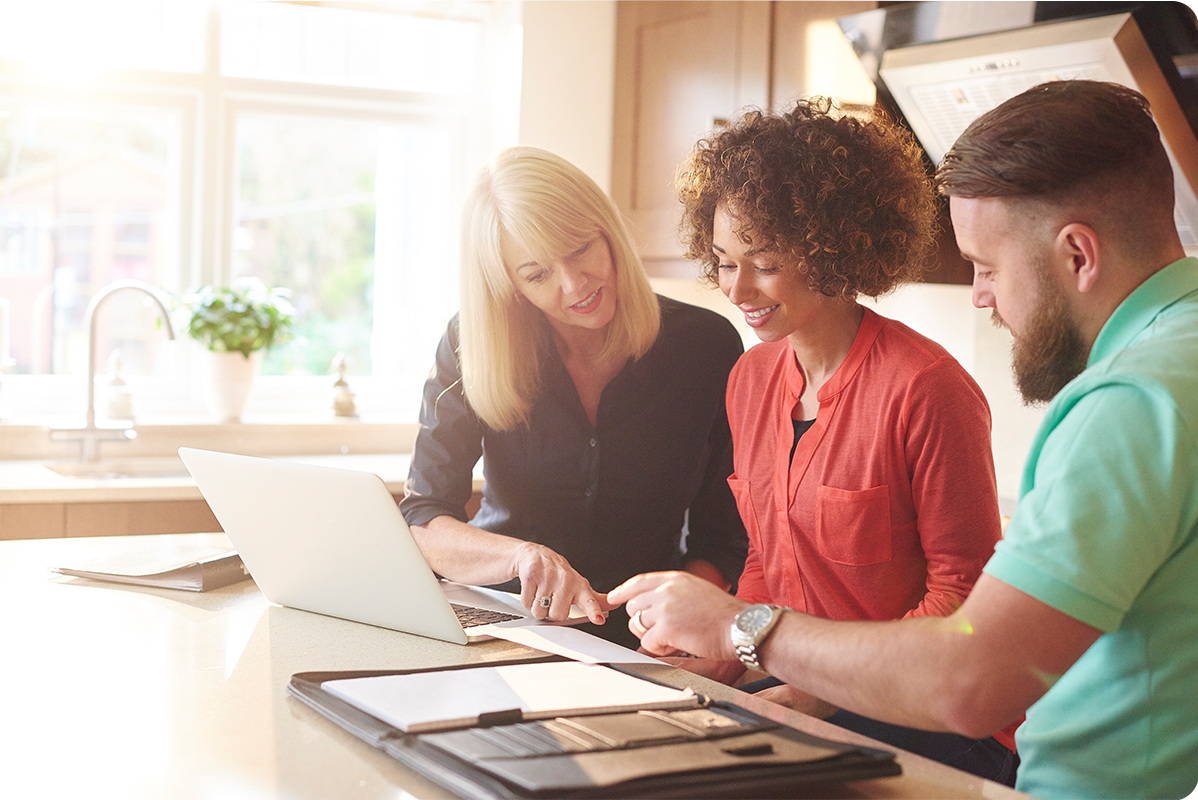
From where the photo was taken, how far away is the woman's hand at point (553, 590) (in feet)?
4.33

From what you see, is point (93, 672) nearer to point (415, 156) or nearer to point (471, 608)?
point (471, 608)

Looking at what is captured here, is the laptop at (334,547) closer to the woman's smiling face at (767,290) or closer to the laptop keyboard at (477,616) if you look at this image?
the laptop keyboard at (477,616)

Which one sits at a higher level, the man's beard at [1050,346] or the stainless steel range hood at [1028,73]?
the stainless steel range hood at [1028,73]

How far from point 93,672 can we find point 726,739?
0.64 metres

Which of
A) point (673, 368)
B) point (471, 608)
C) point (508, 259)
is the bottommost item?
point (471, 608)

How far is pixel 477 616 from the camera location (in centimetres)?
135

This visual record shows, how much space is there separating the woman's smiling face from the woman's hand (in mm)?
423

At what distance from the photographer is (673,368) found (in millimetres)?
1824

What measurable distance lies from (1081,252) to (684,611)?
48 centimetres

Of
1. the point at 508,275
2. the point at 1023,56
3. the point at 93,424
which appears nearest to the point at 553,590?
the point at 508,275

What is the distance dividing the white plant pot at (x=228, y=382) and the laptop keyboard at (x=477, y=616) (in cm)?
204

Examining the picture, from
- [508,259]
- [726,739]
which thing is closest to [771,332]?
[508,259]

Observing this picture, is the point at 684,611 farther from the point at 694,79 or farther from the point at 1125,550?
the point at 694,79

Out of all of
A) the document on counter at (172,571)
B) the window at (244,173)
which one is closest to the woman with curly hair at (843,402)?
the document on counter at (172,571)
